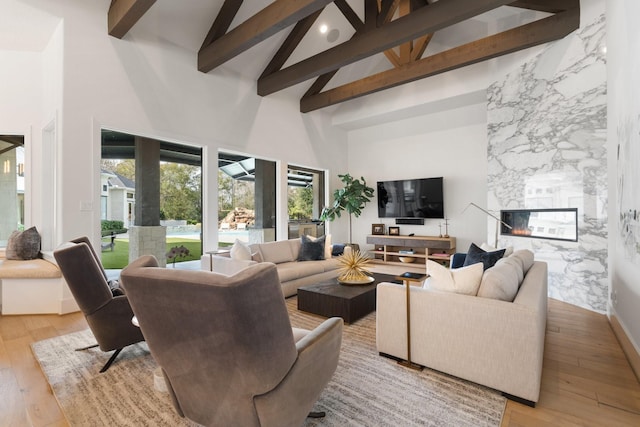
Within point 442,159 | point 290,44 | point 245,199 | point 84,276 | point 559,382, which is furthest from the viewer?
point 442,159

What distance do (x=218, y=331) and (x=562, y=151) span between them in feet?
16.0

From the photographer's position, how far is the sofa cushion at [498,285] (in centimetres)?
203

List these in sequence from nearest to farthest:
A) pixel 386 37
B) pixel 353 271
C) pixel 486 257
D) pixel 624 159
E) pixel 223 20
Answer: pixel 624 159
pixel 486 257
pixel 353 271
pixel 386 37
pixel 223 20

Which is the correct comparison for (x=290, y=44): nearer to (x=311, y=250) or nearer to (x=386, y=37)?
(x=386, y=37)

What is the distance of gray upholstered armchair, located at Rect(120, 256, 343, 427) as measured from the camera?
3.56 feet

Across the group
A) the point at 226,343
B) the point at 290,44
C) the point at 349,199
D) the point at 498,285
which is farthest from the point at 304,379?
the point at 349,199

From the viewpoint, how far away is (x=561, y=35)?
4.00 meters

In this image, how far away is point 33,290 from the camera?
3.57 m

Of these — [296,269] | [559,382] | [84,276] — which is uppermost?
[84,276]

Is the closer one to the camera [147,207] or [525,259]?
[525,259]

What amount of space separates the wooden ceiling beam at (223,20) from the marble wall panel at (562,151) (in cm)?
435

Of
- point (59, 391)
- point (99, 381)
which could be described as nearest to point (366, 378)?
point (99, 381)

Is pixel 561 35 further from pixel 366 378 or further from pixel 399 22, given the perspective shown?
pixel 366 378

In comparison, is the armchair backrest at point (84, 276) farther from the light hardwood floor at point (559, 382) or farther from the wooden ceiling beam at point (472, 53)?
the wooden ceiling beam at point (472, 53)
